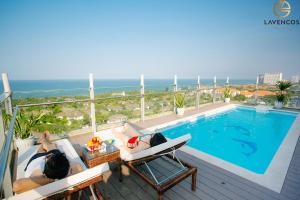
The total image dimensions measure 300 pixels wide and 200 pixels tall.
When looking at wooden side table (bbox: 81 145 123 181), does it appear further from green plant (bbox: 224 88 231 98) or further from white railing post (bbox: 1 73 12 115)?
green plant (bbox: 224 88 231 98)

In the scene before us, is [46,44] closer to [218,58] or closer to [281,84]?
[218,58]

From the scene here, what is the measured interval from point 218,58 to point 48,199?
21.8 metres

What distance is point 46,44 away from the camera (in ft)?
66.0

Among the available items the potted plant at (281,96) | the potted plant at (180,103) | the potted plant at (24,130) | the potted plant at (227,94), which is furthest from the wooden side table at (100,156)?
the potted plant at (281,96)

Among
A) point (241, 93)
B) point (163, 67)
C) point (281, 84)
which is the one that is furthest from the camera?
point (163, 67)

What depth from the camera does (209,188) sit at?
232cm

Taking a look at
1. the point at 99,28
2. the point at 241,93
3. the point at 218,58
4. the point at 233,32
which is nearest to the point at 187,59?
the point at 218,58

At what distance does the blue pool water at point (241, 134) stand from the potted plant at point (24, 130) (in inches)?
150

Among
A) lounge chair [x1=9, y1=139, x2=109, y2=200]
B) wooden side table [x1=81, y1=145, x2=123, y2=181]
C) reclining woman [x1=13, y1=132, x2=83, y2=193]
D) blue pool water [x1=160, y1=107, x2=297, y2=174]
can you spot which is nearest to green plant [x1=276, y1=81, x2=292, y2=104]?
blue pool water [x1=160, y1=107, x2=297, y2=174]

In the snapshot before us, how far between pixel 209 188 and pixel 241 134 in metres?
4.22

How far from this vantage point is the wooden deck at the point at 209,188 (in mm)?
2152

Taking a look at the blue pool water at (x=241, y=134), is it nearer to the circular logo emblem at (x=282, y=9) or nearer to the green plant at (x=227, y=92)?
the green plant at (x=227, y=92)

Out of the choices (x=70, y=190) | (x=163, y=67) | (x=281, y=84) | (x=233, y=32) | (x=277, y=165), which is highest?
(x=233, y=32)

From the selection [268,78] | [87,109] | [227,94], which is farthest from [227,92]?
[87,109]
